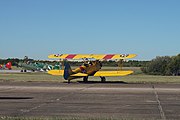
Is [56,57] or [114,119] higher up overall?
[56,57]

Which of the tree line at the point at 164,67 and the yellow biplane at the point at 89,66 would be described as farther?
the tree line at the point at 164,67

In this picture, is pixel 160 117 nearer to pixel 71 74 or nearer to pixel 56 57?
pixel 71 74

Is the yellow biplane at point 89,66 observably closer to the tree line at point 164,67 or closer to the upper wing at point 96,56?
the upper wing at point 96,56

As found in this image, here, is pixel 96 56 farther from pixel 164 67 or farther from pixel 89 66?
pixel 164 67

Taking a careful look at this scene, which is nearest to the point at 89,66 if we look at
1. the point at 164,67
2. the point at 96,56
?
the point at 96,56

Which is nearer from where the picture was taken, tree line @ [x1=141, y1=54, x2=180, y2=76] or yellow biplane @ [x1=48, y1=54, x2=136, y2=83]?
→ yellow biplane @ [x1=48, y1=54, x2=136, y2=83]

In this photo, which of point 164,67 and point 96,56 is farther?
point 164,67

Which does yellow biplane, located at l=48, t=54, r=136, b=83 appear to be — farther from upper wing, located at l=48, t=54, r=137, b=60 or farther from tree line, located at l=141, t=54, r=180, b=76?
tree line, located at l=141, t=54, r=180, b=76

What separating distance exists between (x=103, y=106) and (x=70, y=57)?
24547 mm

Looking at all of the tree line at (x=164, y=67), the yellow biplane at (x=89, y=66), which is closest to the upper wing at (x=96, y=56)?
the yellow biplane at (x=89, y=66)

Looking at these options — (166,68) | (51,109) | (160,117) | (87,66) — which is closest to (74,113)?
(51,109)

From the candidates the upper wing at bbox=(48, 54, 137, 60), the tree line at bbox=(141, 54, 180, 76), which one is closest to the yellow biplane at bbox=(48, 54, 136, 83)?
the upper wing at bbox=(48, 54, 137, 60)

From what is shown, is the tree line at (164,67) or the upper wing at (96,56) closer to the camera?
the upper wing at (96,56)

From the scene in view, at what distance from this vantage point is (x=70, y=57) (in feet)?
136
